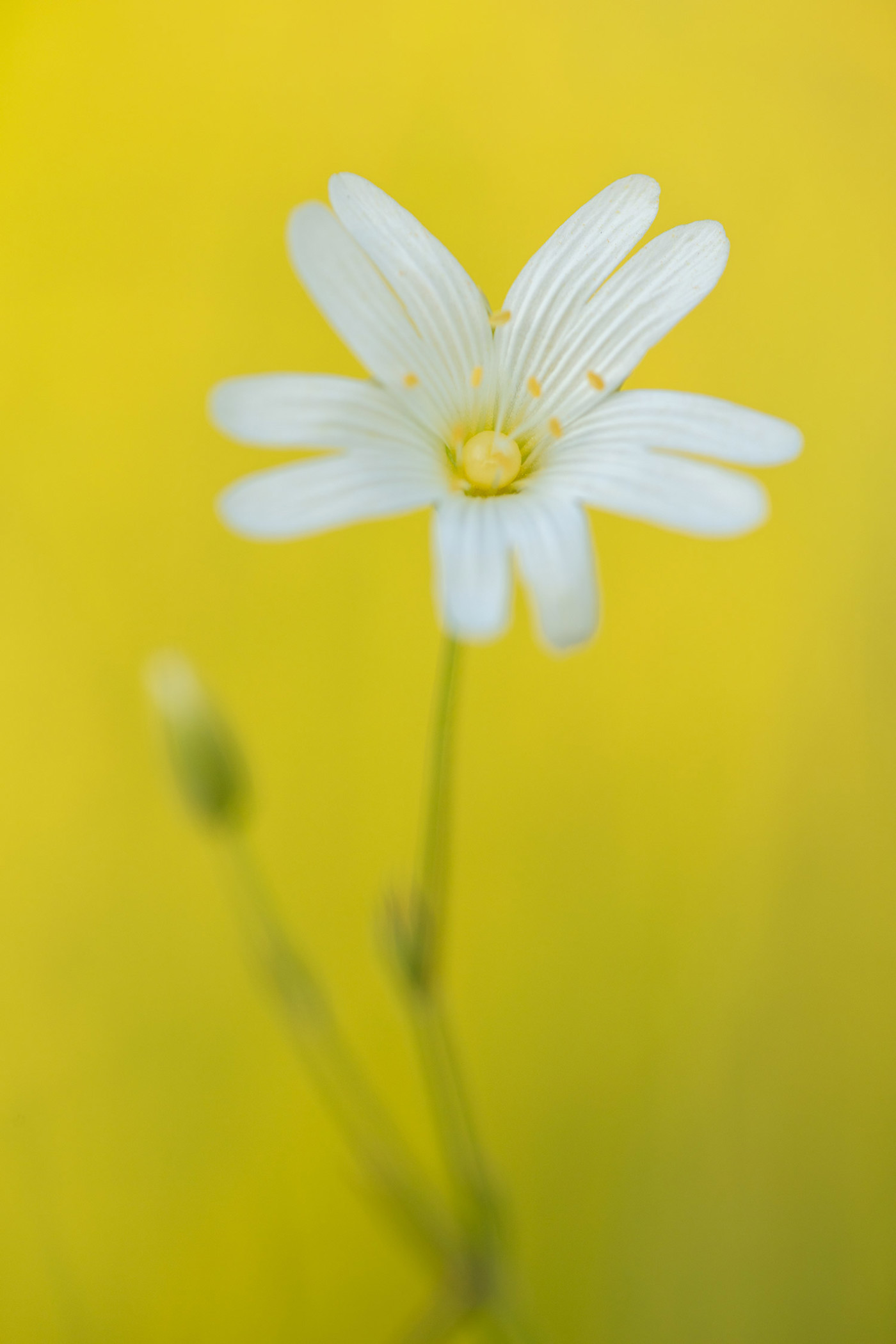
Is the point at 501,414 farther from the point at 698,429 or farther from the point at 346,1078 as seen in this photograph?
the point at 346,1078

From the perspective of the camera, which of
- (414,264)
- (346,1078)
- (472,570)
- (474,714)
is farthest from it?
(474,714)

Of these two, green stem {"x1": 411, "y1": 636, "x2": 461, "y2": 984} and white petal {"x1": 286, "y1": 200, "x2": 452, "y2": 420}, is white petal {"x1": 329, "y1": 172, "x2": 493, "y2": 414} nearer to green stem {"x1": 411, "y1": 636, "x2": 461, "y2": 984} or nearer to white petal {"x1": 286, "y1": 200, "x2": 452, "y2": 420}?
white petal {"x1": 286, "y1": 200, "x2": 452, "y2": 420}

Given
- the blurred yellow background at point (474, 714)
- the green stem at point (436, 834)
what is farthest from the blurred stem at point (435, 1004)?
the blurred yellow background at point (474, 714)

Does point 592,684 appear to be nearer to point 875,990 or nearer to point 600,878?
point 600,878

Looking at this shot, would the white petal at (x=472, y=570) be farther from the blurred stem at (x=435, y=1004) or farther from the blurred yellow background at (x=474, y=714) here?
the blurred yellow background at (x=474, y=714)

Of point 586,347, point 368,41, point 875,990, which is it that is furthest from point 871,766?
point 368,41

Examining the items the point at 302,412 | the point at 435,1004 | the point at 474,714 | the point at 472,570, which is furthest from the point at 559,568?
the point at 474,714
